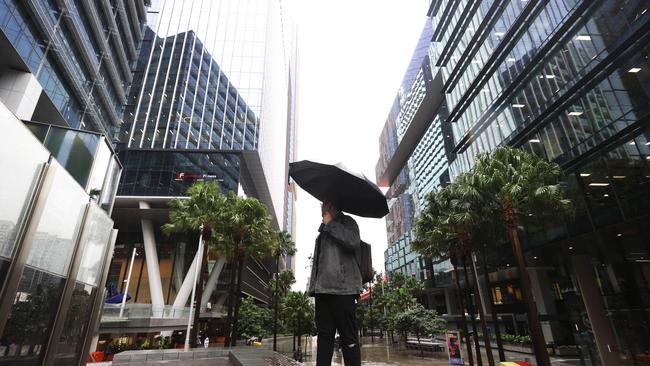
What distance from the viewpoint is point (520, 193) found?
17.1 metres

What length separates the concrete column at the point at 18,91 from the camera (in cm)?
2186

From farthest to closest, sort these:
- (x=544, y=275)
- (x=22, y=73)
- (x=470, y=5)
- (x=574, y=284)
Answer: (x=470, y=5) < (x=544, y=275) < (x=574, y=284) < (x=22, y=73)

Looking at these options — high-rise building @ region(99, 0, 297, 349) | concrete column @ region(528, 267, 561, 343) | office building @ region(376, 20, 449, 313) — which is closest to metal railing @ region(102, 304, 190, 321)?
high-rise building @ region(99, 0, 297, 349)

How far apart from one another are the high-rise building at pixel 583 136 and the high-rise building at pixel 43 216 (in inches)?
812

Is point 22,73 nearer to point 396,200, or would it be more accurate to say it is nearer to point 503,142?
point 503,142

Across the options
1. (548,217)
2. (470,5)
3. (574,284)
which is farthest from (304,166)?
(470,5)

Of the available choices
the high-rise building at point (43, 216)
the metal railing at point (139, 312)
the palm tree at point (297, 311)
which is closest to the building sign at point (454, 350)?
the palm tree at point (297, 311)

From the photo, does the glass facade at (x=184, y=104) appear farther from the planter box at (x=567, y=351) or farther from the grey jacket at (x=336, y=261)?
the grey jacket at (x=336, y=261)

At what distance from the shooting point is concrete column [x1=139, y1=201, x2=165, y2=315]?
38.9 m

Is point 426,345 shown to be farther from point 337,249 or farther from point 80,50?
point 80,50

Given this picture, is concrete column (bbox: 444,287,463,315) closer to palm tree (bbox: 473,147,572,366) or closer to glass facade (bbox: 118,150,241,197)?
glass facade (bbox: 118,150,241,197)

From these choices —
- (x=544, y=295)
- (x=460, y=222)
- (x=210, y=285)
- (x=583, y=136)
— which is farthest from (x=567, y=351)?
(x=210, y=285)

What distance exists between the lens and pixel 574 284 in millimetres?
30016

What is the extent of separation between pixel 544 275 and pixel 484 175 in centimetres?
2232
